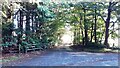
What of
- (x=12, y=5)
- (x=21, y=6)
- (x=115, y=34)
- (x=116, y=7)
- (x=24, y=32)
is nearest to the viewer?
(x=12, y=5)

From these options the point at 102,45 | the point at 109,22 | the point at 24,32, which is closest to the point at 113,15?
the point at 109,22

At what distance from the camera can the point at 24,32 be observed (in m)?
11.8

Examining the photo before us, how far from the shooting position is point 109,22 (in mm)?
14516

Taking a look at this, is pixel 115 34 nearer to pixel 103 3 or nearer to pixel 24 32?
pixel 103 3

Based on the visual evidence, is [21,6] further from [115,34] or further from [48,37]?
[115,34]

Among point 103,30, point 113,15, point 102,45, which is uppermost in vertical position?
point 113,15

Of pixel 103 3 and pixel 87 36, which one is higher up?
pixel 103 3

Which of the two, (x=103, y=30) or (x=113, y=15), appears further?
(x=103, y=30)

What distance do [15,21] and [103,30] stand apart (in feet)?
20.8

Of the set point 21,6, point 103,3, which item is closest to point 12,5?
point 21,6

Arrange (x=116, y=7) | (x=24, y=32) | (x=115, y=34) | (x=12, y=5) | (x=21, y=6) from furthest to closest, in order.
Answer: (x=115, y=34) < (x=116, y=7) < (x=24, y=32) < (x=21, y=6) < (x=12, y=5)

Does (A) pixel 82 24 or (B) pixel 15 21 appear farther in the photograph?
(A) pixel 82 24

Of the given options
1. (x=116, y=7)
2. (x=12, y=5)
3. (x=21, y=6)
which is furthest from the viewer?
(x=116, y=7)

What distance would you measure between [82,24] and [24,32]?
4.78 metres
